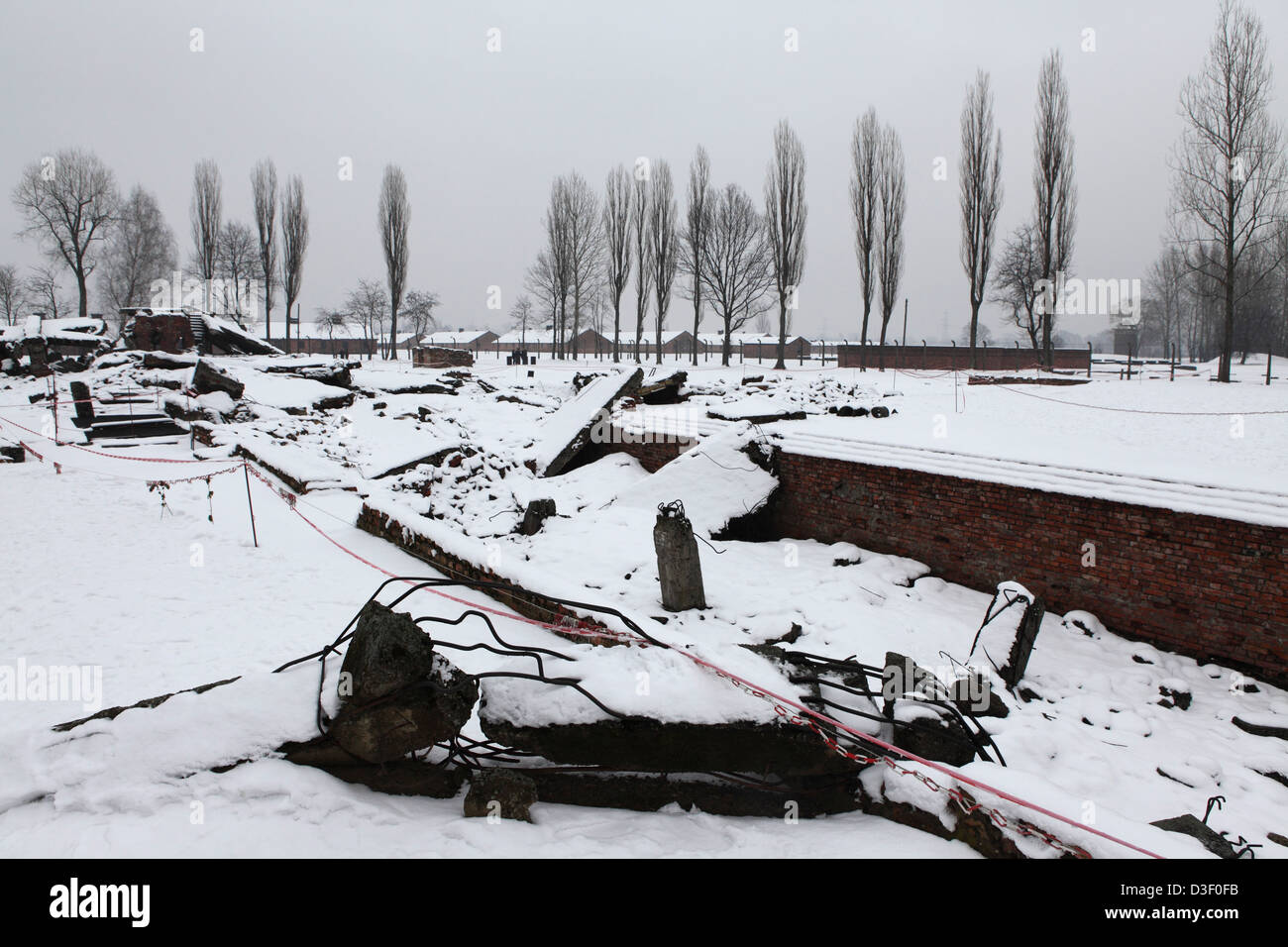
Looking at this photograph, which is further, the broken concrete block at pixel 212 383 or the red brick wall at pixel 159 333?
the red brick wall at pixel 159 333

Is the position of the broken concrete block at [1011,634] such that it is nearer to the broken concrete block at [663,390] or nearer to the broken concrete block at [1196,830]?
the broken concrete block at [1196,830]

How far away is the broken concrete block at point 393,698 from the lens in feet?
9.29

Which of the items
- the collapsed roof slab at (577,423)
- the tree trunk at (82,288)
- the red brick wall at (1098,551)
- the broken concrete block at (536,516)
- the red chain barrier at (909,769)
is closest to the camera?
the red chain barrier at (909,769)

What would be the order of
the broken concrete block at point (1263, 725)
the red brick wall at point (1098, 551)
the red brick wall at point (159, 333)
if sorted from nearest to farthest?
the broken concrete block at point (1263, 725) → the red brick wall at point (1098, 551) → the red brick wall at point (159, 333)

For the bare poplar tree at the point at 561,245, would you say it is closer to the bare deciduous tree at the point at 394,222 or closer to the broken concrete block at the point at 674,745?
the bare deciduous tree at the point at 394,222

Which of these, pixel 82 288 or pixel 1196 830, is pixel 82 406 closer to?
pixel 1196 830

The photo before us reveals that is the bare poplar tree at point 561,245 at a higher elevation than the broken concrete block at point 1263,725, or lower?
higher

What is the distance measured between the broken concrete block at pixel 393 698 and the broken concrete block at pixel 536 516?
6500 mm

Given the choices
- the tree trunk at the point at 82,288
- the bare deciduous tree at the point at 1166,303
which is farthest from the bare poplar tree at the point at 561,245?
the bare deciduous tree at the point at 1166,303

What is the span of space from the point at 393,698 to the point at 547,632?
9.74ft

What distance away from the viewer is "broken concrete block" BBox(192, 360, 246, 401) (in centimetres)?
1661

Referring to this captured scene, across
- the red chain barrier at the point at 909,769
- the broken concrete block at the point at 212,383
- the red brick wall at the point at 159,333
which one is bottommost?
the red chain barrier at the point at 909,769
